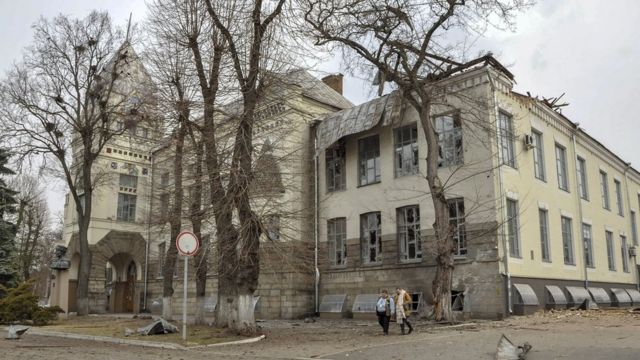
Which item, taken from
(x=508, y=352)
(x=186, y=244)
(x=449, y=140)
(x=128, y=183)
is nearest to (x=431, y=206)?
(x=449, y=140)

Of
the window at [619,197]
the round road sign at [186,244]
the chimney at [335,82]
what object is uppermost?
the chimney at [335,82]

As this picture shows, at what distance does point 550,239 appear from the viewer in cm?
2484

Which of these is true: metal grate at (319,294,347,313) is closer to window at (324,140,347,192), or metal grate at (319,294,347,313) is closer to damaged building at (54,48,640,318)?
damaged building at (54,48,640,318)

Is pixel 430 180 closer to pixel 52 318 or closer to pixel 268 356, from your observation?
pixel 268 356

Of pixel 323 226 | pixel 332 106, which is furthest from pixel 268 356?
pixel 332 106

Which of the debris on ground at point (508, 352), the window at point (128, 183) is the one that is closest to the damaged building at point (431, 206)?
the debris on ground at point (508, 352)

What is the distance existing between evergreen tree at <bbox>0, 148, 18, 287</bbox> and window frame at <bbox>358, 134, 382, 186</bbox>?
19.3 m

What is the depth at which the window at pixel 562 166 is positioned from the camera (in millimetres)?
27391

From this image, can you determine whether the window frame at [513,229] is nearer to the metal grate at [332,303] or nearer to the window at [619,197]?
the metal grate at [332,303]

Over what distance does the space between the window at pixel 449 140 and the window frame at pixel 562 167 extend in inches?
268

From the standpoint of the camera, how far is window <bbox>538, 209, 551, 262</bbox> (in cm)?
2438

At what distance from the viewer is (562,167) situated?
2789 cm

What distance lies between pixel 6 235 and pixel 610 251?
33578mm

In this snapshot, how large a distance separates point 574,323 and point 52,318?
20918 mm
